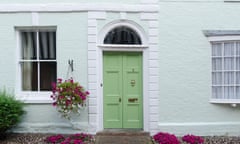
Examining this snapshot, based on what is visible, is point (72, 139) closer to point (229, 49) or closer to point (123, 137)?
point (123, 137)

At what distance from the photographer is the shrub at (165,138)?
6.23m

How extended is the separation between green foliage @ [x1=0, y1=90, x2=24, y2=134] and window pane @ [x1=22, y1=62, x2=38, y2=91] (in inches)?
25.5

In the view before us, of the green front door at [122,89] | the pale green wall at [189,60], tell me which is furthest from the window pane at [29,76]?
the pale green wall at [189,60]

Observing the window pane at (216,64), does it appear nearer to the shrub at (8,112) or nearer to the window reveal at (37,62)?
the window reveal at (37,62)

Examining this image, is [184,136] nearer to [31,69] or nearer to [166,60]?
[166,60]

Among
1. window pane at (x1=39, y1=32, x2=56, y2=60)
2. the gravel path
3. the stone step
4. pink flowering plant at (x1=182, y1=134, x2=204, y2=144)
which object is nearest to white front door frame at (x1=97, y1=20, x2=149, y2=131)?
the stone step

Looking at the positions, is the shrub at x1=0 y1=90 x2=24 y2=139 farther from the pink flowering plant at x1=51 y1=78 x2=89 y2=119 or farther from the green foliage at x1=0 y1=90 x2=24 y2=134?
the pink flowering plant at x1=51 y1=78 x2=89 y2=119

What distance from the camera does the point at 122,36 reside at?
700 cm

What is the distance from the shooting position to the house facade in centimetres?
684

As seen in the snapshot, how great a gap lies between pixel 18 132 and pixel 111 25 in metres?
3.93

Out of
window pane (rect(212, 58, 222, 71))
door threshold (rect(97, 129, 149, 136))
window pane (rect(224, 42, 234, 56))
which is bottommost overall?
door threshold (rect(97, 129, 149, 136))

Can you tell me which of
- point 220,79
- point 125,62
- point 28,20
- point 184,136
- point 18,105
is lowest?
point 184,136

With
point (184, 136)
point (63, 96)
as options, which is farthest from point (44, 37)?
point (184, 136)

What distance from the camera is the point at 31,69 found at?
23.5 ft
